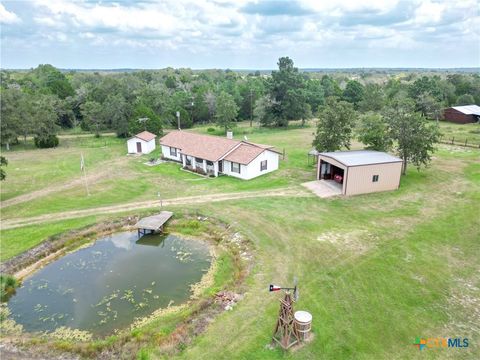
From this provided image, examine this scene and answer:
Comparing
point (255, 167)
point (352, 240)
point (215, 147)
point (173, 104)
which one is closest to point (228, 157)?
point (215, 147)

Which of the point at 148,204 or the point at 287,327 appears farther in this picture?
the point at 148,204

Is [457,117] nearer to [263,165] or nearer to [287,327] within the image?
[263,165]

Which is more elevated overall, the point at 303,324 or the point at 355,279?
the point at 303,324

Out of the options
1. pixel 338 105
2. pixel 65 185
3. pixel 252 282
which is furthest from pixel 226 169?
pixel 252 282

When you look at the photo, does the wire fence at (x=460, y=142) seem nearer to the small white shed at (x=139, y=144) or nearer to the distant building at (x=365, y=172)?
the distant building at (x=365, y=172)

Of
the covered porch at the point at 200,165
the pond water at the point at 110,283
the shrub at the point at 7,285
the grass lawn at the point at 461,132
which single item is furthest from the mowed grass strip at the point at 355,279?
the grass lawn at the point at 461,132

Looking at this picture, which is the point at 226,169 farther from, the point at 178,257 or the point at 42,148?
the point at 42,148

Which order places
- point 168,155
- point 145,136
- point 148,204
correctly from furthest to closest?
1. point 145,136
2. point 168,155
3. point 148,204
